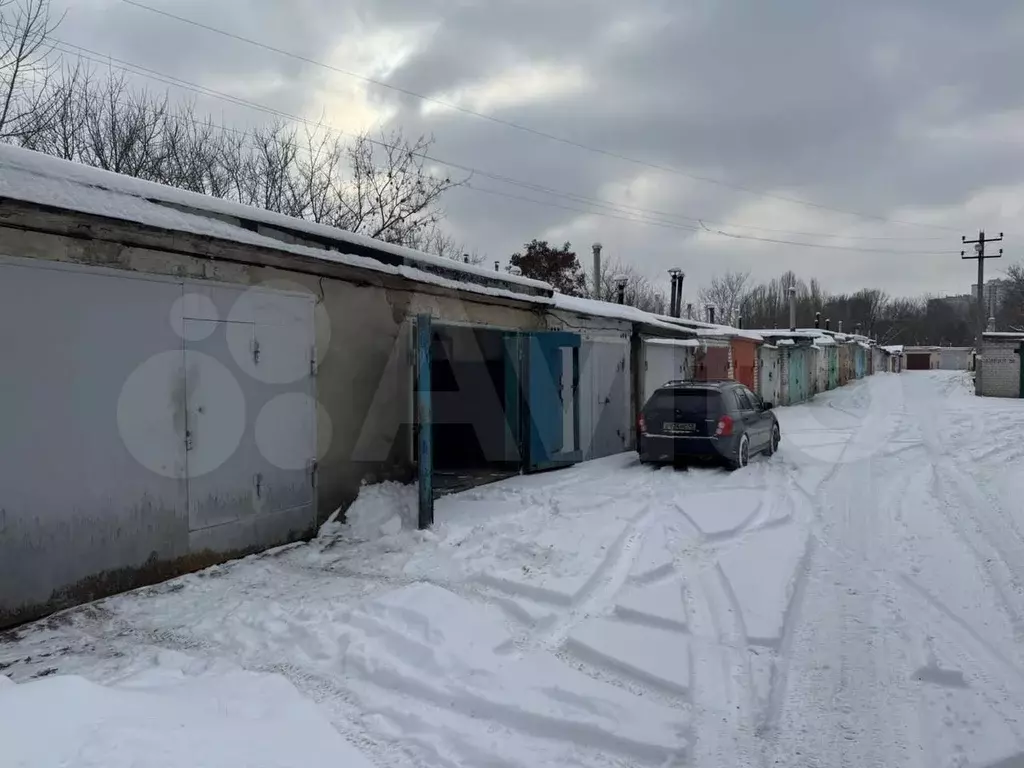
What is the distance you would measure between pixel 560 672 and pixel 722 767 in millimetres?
1197

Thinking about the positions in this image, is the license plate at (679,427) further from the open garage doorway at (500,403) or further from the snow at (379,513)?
the snow at (379,513)

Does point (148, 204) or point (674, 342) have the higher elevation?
point (148, 204)

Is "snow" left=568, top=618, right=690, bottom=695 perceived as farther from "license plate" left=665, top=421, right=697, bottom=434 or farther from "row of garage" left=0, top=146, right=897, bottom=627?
"license plate" left=665, top=421, right=697, bottom=434

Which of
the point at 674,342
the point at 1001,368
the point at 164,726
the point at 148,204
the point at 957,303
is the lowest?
the point at 164,726

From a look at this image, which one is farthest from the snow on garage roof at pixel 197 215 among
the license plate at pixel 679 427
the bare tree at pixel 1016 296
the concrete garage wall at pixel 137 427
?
the bare tree at pixel 1016 296

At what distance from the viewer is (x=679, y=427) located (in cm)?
1137

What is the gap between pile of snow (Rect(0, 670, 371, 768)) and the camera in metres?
3.03

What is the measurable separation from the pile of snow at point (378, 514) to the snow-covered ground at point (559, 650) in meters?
0.03

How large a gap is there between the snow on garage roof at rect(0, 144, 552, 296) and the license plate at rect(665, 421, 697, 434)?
5.68 metres

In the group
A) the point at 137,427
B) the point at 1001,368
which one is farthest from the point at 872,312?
the point at 137,427

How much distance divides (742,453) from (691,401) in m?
1.30

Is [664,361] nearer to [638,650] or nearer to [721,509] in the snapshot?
[721,509]

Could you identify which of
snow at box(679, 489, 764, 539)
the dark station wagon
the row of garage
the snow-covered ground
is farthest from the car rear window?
the row of garage

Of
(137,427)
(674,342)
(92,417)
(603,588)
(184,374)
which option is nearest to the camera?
(92,417)
